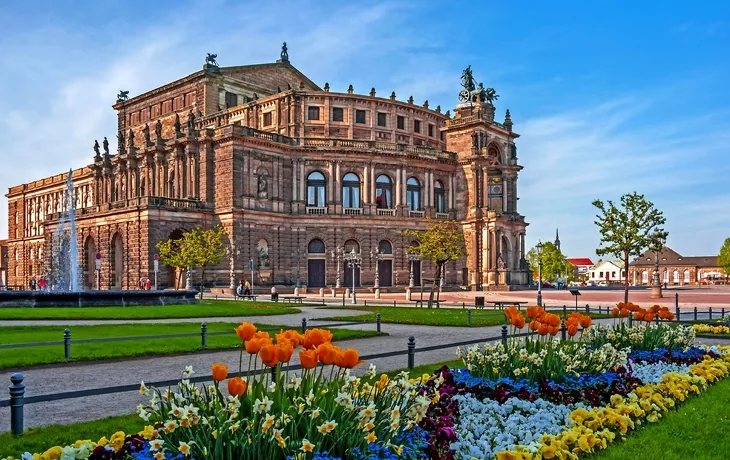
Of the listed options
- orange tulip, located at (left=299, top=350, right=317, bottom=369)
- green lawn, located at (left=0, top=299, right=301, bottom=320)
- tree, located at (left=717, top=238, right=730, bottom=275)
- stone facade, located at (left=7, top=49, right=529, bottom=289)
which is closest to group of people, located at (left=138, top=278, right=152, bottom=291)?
stone facade, located at (left=7, top=49, right=529, bottom=289)

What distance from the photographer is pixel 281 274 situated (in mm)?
65000

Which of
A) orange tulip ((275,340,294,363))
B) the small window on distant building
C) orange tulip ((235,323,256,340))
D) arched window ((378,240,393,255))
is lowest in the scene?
orange tulip ((275,340,294,363))

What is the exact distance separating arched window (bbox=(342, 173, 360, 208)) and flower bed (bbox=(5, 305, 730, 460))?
56.5 meters

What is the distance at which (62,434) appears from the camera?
9.40 metres

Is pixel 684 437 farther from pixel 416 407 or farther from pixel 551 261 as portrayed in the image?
pixel 551 261

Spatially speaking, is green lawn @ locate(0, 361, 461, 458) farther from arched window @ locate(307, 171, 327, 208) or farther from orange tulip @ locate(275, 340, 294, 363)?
arched window @ locate(307, 171, 327, 208)

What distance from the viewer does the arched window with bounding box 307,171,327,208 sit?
226 feet

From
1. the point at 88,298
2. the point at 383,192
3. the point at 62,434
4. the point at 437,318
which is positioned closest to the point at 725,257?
the point at 383,192

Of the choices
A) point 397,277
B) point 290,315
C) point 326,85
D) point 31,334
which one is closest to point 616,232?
point 290,315

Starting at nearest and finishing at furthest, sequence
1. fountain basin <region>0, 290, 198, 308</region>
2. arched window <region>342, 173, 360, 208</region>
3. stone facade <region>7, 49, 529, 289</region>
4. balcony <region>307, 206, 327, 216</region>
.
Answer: fountain basin <region>0, 290, 198, 308</region> < stone facade <region>7, 49, 529, 289</region> < balcony <region>307, 206, 327, 216</region> < arched window <region>342, 173, 360, 208</region>

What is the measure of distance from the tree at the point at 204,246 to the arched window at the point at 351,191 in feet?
48.3

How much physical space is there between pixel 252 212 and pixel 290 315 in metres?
29.4

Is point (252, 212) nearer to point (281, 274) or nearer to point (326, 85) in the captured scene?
point (281, 274)

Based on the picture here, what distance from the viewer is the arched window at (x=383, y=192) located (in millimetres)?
71188
